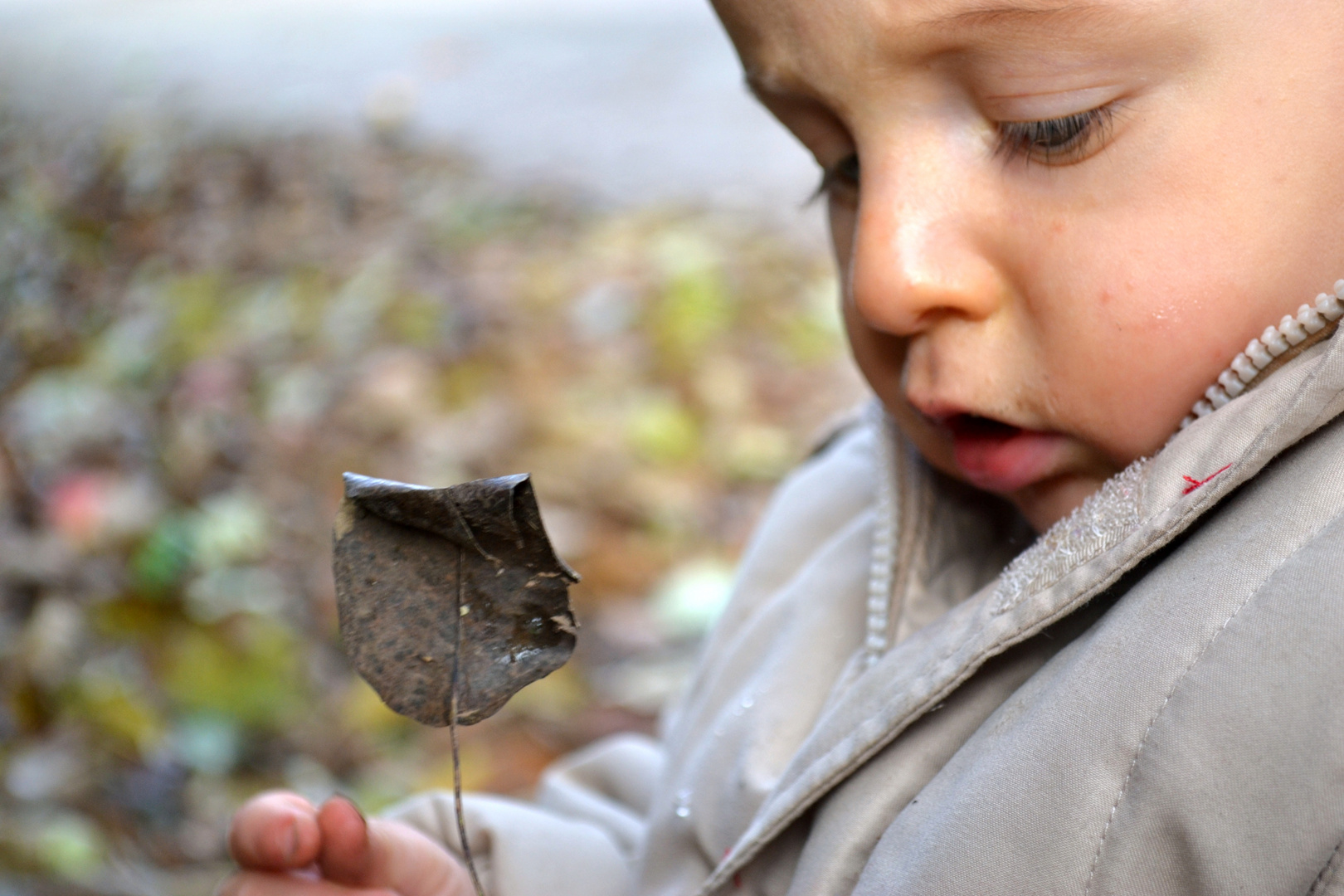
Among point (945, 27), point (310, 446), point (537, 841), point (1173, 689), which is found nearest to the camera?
point (1173, 689)

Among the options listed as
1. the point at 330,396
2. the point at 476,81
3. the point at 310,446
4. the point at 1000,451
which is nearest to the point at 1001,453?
the point at 1000,451

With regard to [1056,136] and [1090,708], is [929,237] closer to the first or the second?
[1056,136]

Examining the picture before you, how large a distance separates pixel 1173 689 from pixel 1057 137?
0.37 meters

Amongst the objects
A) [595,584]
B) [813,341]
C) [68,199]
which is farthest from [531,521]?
[68,199]

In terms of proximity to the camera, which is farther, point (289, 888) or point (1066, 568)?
point (289, 888)

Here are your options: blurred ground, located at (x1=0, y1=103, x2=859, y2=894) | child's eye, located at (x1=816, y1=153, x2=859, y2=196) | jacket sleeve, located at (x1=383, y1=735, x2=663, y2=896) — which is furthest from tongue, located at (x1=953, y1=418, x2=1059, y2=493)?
blurred ground, located at (x1=0, y1=103, x2=859, y2=894)

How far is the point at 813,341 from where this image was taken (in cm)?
285

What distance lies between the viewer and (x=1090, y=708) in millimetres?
719

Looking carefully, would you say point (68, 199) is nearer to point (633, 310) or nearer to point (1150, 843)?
point (633, 310)

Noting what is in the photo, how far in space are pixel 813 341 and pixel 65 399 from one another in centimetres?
168

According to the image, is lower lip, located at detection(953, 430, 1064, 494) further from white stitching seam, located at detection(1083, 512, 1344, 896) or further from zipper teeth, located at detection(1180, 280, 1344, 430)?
white stitching seam, located at detection(1083, 512, 1344, 896)

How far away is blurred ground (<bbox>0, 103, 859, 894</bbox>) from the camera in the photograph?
179cm

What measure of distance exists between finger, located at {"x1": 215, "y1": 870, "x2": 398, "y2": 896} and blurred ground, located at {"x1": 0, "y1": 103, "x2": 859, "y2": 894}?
678 millimetres

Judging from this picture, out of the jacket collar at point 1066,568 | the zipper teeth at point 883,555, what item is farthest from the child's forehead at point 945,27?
the zipper teeth at point 883,555
